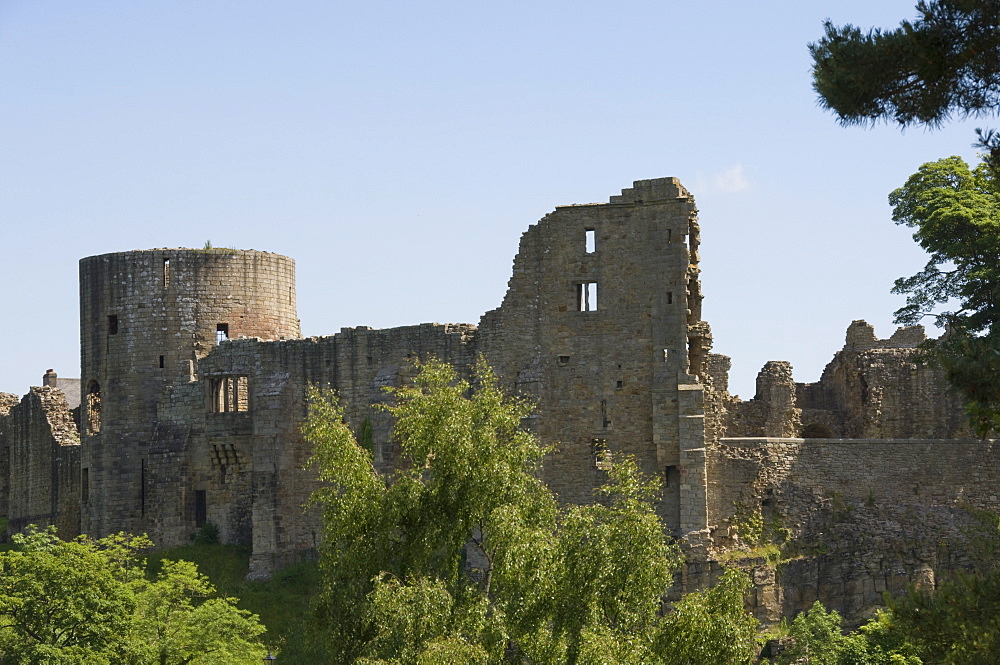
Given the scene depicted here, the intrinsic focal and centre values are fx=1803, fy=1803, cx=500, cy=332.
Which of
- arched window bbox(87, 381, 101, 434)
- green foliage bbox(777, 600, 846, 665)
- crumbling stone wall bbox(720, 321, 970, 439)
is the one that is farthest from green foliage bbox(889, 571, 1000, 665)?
arched window bbox(87, 381, 101, 434)

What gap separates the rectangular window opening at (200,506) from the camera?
50.1 m

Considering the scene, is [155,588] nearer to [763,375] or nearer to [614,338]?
[614,338]

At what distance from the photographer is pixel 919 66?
2167 cm

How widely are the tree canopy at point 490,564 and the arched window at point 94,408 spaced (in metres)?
20.6

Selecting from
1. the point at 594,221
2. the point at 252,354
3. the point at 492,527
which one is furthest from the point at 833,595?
the point at 252,354

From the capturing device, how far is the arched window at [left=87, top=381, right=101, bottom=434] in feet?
169

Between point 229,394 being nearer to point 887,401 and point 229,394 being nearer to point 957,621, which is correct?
point 887,401

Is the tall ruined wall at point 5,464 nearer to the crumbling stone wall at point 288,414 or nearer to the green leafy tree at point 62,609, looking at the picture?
the crumbling stone wall at point 288,414

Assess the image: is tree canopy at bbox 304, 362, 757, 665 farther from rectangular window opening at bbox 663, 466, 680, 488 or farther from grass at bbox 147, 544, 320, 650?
grass at bbox 147, 544, 320, 650

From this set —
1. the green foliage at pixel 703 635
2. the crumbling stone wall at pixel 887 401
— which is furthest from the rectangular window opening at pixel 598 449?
the green foliage at pixel 703 635

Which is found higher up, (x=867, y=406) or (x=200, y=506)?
(x=867, y=406)

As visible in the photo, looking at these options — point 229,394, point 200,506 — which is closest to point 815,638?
point 200,506

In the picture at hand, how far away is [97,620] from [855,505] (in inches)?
684

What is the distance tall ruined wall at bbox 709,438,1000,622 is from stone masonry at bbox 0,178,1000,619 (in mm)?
Answer: 52
